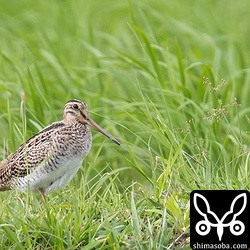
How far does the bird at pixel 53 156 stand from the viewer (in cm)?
612

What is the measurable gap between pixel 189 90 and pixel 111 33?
11.2 feet

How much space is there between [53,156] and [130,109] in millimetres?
1456

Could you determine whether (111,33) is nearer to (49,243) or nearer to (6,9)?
(6,9)

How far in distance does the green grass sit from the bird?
11cm

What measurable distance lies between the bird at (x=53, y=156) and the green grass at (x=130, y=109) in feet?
0.36

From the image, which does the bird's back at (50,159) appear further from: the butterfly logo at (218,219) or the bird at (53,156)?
the butterfly logo at (218,219)

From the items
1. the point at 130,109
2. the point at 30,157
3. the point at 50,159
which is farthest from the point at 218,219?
the point at 130,109

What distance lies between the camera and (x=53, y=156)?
616 cm

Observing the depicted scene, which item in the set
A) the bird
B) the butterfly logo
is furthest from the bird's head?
the butterfly logo

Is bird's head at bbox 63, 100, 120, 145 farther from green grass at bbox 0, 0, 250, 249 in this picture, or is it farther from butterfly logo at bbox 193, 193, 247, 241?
butterfly logo at bbox 193, 193, 247, 241

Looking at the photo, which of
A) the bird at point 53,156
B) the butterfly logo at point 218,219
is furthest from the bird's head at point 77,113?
the butterfly logo at point 218,219

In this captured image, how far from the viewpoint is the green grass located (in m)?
5.27

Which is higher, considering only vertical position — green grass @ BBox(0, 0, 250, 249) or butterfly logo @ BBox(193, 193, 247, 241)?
green grass @ BBox(0, 0, 250, 249)

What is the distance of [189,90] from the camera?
7.42m
